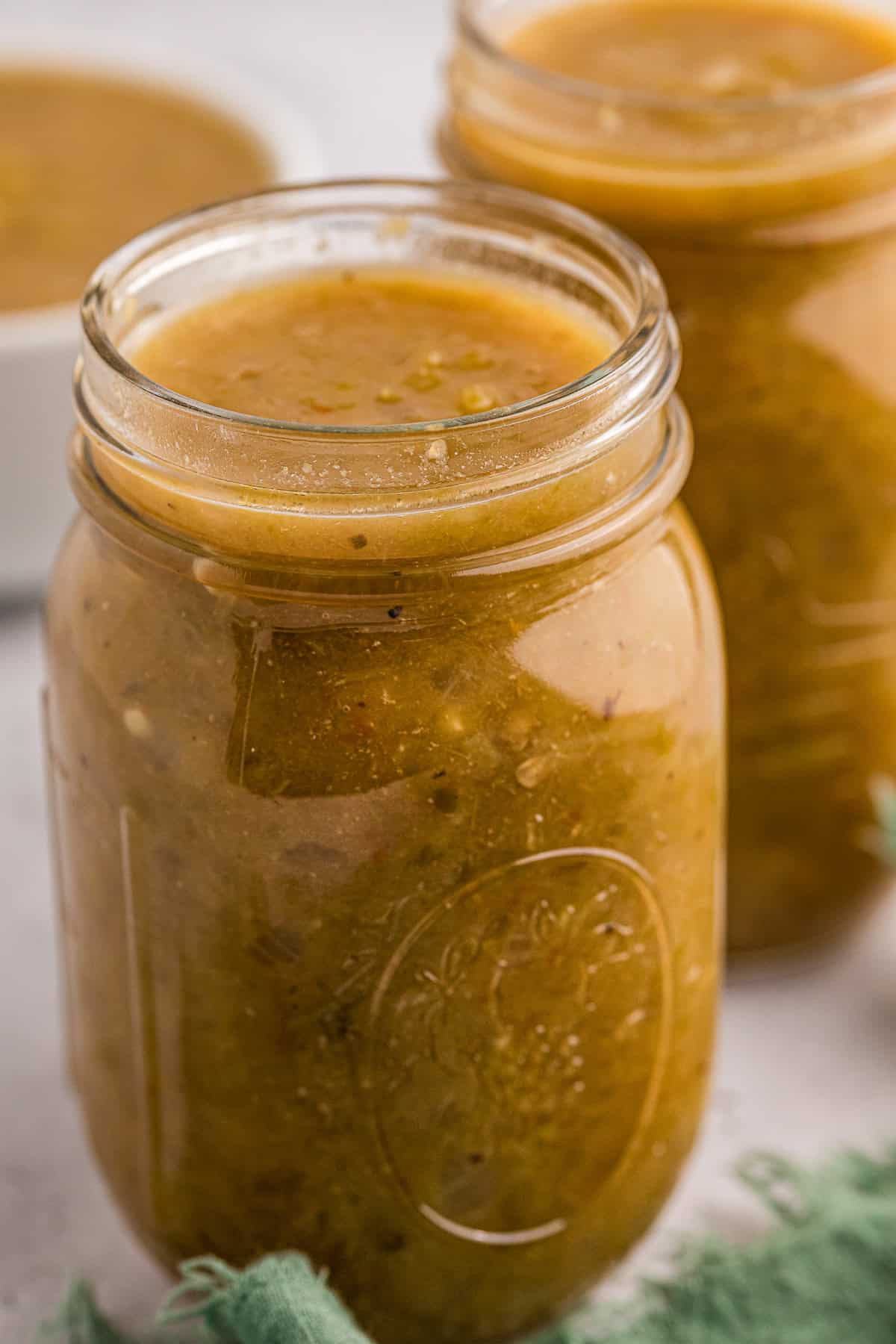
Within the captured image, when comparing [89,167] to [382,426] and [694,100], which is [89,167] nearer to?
[694,100]

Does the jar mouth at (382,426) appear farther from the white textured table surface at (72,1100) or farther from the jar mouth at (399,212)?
the white textured table surface at (72,1100)

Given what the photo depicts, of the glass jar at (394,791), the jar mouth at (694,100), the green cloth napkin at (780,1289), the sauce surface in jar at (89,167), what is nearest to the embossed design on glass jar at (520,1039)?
the glass jar at (394,791)

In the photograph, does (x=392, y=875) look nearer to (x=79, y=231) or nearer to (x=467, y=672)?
(x=467, y=672)

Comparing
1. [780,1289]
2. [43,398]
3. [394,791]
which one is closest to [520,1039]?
[394,791]

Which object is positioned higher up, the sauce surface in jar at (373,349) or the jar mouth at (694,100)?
the jar mouth at (694,100)

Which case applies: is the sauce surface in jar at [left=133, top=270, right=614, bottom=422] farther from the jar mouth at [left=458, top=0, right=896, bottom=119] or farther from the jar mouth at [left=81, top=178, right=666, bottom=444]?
the jar mouth at [left=458, top=0, right=896, bottom=119]
